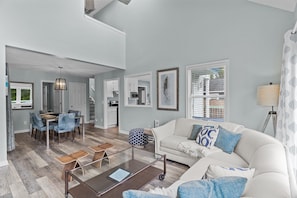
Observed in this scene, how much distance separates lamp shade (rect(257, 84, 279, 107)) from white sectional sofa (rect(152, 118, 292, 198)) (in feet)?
1.66

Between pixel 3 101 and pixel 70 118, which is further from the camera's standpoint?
pixel 70 118

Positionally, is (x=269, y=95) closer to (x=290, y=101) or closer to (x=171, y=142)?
(x=290, y=101)

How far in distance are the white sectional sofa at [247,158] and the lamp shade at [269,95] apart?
0.51 m

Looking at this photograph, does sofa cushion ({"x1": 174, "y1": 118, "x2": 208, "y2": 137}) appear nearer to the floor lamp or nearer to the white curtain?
the floor lamp

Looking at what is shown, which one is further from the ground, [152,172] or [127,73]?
[127,73]

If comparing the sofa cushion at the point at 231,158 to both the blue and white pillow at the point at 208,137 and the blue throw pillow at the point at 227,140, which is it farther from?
the blue and white pillow at the point at 208,137

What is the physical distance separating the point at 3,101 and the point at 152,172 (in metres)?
2.96

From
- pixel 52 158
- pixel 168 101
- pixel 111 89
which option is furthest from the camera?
pixel 111 89

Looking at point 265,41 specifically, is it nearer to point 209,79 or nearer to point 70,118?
point 209,79

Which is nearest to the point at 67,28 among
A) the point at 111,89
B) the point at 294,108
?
the point at 111,89

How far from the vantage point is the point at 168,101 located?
167 inches

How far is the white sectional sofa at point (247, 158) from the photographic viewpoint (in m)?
0.91

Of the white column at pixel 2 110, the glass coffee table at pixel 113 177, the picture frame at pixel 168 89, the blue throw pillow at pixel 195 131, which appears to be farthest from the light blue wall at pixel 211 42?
the white column at pixel 2 110

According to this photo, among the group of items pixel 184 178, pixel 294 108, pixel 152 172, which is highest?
pixel 294 108
